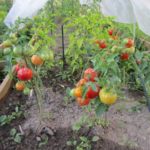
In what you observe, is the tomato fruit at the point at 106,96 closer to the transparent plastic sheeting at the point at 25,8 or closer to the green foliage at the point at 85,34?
the green foliage at the point at 85,34

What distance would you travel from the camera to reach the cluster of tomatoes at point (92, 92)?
4.19 feet

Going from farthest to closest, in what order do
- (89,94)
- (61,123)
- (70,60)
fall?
(70,60) < (61,123) < (89,94)

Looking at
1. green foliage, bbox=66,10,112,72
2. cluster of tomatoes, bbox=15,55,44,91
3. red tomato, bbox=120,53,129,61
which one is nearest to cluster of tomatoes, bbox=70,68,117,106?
red tomato, bbox=120,53,129,61

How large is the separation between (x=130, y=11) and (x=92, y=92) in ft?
3.01

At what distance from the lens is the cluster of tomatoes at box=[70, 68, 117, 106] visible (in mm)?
1276

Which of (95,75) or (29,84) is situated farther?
(29,84)

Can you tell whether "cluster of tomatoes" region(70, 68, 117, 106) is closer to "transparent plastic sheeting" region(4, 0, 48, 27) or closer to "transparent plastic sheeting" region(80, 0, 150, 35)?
"transparent plastic sheeting" region(80, 0, 150, 35)

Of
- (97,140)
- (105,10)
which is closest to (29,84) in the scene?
(97,140)

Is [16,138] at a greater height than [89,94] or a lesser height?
lesser

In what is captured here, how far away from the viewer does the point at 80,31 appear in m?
2.21

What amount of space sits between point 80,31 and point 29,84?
635 mm

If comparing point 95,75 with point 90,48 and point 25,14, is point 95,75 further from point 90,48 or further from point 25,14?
point 25,14

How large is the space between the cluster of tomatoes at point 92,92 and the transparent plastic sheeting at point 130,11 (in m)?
0.52

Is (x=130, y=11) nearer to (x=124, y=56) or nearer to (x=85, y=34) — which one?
(x=85, y=34)
